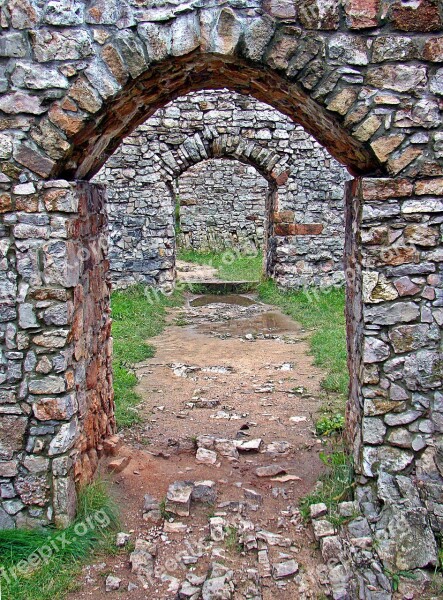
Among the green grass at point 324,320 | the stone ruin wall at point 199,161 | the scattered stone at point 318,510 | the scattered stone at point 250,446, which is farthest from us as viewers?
the stone ruin wall at point 199,161

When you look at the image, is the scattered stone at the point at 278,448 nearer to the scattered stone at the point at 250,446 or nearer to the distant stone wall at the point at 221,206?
the scattered stone at the point at 250,446

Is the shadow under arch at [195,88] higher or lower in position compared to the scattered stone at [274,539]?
higher

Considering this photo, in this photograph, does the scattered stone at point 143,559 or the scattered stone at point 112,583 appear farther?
the scattered stone at point 143,559

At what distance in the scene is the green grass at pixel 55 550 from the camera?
112 inches

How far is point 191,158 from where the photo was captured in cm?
984

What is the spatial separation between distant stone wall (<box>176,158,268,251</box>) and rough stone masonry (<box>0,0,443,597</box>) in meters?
11.2

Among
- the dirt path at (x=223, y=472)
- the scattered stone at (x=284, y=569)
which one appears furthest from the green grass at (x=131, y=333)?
the scattered stone at (x=284, y=569)

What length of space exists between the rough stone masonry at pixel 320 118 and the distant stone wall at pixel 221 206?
11206 mm

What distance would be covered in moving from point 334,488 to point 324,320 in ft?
16.7

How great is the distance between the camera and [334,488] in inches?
140

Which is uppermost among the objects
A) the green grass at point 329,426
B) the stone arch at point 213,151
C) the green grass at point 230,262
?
the stone arch at point 213,151

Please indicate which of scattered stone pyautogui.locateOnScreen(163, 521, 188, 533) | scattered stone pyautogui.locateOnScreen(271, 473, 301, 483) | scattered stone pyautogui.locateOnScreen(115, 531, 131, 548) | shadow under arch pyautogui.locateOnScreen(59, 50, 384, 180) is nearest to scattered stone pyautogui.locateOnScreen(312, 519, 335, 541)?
scattered stone pyautogui.locateOnScreen(271, 473, 301, 483)

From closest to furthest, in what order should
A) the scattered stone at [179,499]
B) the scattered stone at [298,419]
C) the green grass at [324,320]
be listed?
the scattered stone at [179,499]
the scattered stone at [298,419]
the green grass at [324,320]

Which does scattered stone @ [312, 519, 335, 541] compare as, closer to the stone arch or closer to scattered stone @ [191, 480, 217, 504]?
scattered stone @ [191, 480, 217, 504]
